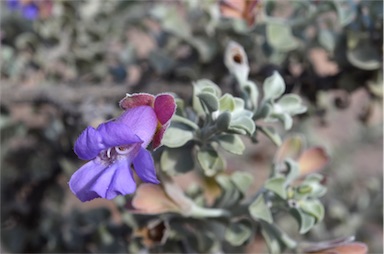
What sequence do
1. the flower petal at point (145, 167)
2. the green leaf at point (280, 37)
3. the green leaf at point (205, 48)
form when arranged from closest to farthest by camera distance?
the flower petal at point (145, 167) < the green leaf at point (280, 37) < the green leaf at point (205, 48)

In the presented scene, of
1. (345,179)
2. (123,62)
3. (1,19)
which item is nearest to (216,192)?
(123,62)

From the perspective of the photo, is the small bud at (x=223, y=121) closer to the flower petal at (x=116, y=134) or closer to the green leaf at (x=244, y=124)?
the green leaf at (x=244, y=124)

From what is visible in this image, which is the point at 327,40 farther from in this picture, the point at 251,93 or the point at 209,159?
the point at 209,159

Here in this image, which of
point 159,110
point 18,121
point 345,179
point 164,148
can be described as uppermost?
point 159,110

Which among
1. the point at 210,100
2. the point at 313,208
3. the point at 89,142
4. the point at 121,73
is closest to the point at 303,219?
the point at 313,208

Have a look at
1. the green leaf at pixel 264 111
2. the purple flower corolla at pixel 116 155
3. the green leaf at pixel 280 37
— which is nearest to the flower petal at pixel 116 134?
the purple flower corolla at pixel 116 155

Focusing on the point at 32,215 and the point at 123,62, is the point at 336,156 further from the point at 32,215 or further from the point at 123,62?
the point at 32,215
